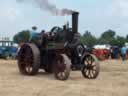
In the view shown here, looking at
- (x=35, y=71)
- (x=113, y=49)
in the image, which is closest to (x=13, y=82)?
(x=35, y=71)

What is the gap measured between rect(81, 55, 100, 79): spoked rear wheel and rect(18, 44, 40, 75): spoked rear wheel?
5.68 ft

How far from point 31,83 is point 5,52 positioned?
21969 millimetres

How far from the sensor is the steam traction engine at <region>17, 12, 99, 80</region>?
1470 centimetres

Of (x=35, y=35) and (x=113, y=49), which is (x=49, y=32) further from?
(x=113, y=49)

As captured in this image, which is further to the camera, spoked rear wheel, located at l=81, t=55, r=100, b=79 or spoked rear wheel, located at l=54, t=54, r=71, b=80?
spoked rear wheel, located at l=81, t=55, r=100, b=79

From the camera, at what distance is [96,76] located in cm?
1491

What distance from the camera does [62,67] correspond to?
14.4 metres

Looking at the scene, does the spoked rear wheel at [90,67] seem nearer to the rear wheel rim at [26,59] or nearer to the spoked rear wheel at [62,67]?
the spoked rear wheel at [62,67]

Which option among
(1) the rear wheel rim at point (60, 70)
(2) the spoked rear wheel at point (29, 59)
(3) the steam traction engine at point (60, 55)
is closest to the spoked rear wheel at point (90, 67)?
(3) the steam traction engine at point (60, 55)

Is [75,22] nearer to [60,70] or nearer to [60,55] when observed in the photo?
[60,55]

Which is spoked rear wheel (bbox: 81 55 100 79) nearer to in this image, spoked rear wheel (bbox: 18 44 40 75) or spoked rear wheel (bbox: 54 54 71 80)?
spoked rear wheel (bbox: 54 54 71 80)

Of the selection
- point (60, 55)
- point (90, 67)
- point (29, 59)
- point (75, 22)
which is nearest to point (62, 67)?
point (60, 55)

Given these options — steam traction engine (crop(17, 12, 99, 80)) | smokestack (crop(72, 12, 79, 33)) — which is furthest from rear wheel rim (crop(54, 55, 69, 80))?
smokestack (crop(72, 12, 79, 33))

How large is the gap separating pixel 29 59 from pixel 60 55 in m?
1.87
